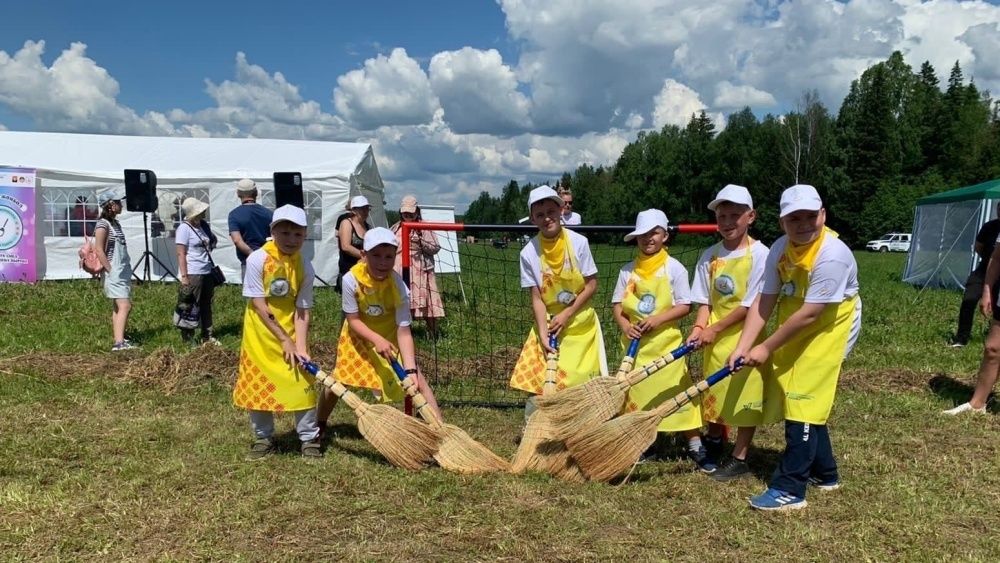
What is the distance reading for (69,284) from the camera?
13.2 metres

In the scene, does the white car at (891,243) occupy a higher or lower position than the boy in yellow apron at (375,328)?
higher

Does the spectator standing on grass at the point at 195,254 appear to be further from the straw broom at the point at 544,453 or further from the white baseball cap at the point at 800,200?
the white baseball cap at the point at 800,200

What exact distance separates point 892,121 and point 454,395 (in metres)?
56.7

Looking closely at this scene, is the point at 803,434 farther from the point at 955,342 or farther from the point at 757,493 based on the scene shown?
the point at 955,342

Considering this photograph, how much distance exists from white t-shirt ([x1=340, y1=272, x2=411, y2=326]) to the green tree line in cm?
4622

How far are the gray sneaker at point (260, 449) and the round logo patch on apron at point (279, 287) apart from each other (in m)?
1.00

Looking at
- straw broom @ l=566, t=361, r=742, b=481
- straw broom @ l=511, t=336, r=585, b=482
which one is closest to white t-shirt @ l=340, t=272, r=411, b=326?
straw broom @ l=511, t=336, r=585, b=482

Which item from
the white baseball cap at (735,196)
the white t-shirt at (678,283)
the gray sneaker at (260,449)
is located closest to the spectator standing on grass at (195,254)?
the gray sneaker at (260,449)

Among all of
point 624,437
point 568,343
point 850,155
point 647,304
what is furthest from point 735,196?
point 850,155

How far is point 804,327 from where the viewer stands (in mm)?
3441

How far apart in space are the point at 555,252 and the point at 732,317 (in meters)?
1.14

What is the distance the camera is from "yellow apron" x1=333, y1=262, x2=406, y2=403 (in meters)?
4.39

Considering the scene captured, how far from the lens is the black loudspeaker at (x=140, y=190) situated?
13.1 meters

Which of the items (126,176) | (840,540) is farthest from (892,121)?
(840,540)
